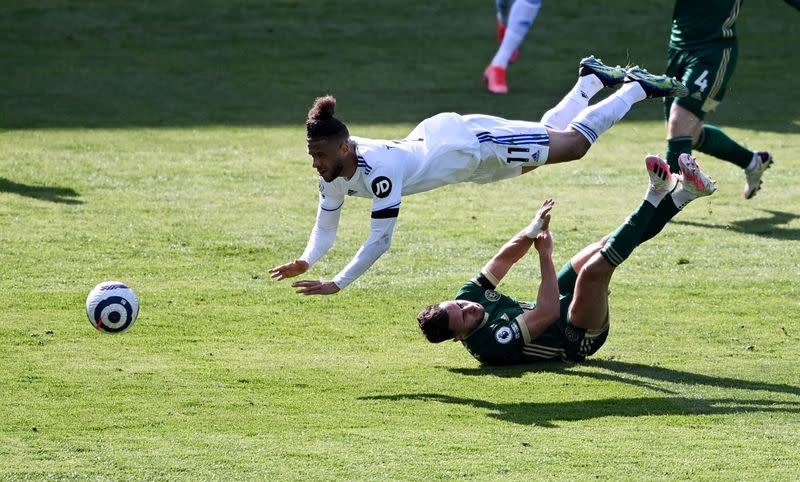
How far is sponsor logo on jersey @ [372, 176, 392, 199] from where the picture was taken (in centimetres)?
859

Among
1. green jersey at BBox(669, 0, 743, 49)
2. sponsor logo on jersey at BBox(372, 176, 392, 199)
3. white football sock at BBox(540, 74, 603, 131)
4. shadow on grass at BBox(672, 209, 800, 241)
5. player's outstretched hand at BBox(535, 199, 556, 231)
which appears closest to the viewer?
sponsor logo on jersey at BBox(372, 176, 392, 199)

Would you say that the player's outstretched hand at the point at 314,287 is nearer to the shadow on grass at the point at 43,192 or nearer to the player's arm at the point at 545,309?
the player's arm at the point at 545,309

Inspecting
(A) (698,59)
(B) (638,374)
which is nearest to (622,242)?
(B) (638,374)

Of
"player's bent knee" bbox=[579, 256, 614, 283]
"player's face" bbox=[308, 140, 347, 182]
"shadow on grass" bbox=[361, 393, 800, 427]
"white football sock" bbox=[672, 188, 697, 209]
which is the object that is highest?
"player's face" bbox=[308, 140, 347, 182]

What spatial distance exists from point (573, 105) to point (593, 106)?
36 centimetres

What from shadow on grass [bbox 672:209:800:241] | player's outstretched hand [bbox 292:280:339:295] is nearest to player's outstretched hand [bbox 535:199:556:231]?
player's outstretched hand [bbox 292:280:339:295]

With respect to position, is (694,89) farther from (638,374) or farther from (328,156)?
(328,156)

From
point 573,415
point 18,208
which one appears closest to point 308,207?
point 18,208

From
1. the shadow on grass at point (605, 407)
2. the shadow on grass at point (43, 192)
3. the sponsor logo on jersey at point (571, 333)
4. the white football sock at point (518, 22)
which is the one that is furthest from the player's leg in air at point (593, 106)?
the white football sock at point (518, 22)

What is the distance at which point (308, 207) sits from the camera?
13.1 meters

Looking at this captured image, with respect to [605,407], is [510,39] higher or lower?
higher

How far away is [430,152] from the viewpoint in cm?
912

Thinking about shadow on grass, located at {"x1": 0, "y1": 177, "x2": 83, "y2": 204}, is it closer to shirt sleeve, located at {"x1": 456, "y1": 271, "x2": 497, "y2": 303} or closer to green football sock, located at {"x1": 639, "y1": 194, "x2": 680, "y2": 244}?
shirt sleeve, located at {"x1": 456, "y1": 271, "x2": 497, "y2": 303}

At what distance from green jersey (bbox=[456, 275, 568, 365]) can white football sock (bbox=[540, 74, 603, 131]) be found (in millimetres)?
1639
